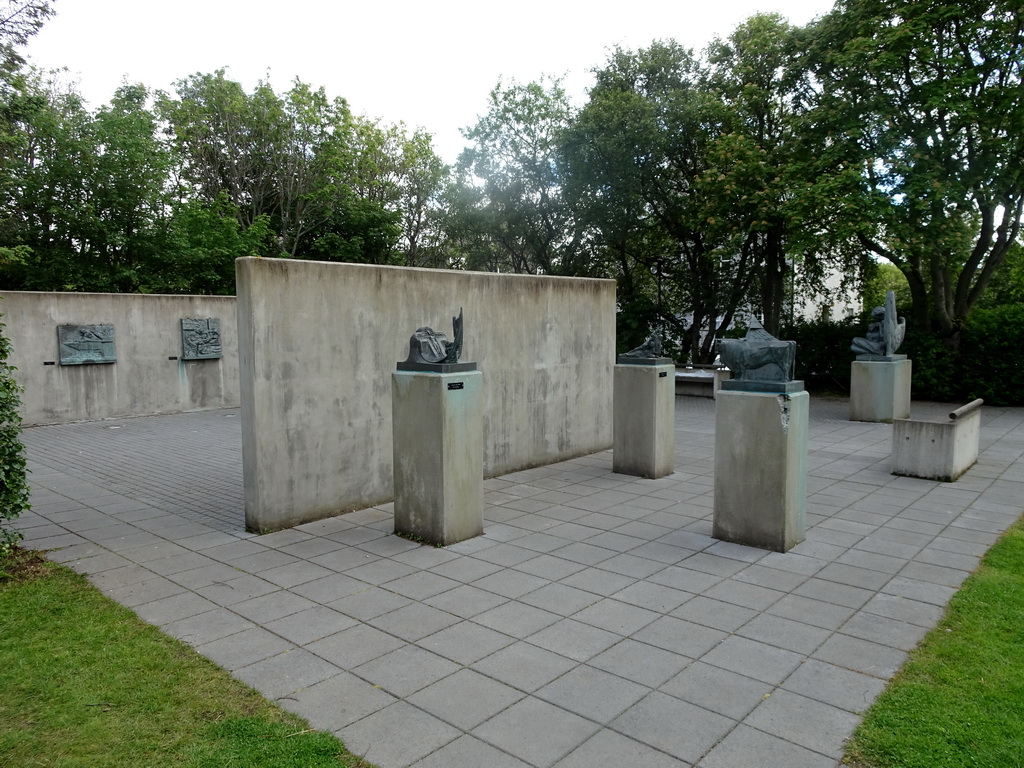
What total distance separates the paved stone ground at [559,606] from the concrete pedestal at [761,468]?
0.79ft

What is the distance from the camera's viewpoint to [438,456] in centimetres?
656

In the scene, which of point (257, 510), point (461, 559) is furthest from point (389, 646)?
point (257, 510)

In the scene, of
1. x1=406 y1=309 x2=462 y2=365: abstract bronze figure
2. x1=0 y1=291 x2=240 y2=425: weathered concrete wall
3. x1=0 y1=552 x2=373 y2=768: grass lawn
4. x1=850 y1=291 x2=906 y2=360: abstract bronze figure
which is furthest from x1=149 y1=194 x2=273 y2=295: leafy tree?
x1=0 y1=552 x2=373 y2=768: grass lawn

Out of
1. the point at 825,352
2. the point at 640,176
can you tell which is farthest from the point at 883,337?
the point at 640,176

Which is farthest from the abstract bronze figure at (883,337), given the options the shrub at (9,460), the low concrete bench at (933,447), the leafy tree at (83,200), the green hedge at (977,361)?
the leafy tree at (83,200)

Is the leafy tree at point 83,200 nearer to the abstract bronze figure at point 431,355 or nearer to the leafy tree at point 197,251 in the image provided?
the leafy tree at point 197,251

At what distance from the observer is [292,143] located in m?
25.4

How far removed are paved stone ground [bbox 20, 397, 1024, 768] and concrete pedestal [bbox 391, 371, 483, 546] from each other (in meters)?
0.27

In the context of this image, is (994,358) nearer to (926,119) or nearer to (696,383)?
(926,119)

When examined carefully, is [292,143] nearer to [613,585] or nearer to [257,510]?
[257,510]

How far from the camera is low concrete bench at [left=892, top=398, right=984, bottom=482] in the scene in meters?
9.09

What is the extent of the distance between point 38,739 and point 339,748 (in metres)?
1.49

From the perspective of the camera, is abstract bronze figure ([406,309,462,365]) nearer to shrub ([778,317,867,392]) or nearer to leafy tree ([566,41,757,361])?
leafy tree ([566,41,757,361])

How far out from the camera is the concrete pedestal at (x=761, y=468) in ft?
20.6
